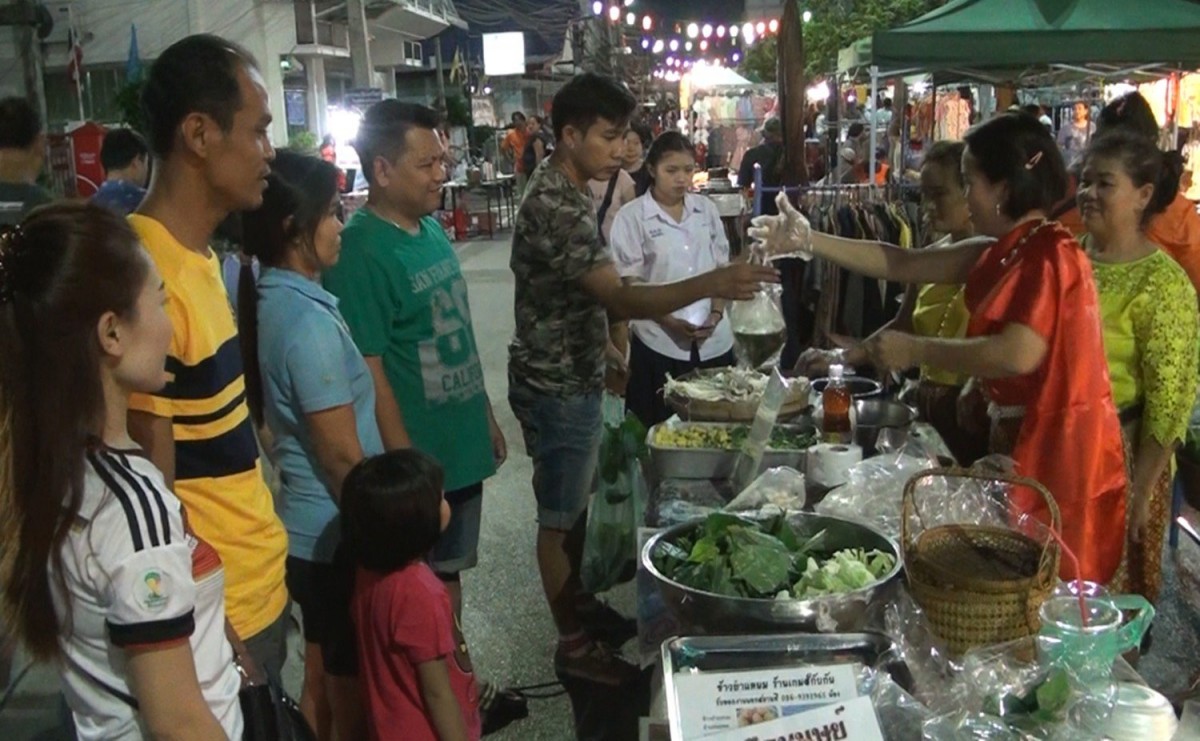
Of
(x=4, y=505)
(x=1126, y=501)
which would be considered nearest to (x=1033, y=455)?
(x=1126, y=501)

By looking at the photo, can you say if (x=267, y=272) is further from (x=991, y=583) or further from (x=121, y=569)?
(x=991, y=583)

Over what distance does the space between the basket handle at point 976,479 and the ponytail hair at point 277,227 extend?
5.27 ft

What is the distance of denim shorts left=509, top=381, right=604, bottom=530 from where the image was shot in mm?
3711

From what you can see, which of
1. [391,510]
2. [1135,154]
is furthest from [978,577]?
[1135,154]

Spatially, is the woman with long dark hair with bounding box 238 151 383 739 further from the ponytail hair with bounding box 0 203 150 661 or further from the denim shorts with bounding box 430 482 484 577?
the ponytail hair with bounding box 0 203 150 661

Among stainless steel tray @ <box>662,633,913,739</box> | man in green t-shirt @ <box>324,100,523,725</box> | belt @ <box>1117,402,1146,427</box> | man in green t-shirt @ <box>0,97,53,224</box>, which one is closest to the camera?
stainless steel tray @ <box>662,633,913,739</box>

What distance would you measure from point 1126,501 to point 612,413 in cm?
210

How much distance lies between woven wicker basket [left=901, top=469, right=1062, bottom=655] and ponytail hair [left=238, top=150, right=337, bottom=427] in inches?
64.2

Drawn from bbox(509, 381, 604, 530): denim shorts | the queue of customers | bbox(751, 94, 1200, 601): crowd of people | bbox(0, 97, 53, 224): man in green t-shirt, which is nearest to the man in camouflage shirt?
bbox(509, 381, 604, 530): denim shorts

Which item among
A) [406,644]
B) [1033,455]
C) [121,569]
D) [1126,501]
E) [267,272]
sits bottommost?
[406,644]

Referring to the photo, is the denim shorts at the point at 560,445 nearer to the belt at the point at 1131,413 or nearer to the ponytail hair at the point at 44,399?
the belt at the point at 1131,413

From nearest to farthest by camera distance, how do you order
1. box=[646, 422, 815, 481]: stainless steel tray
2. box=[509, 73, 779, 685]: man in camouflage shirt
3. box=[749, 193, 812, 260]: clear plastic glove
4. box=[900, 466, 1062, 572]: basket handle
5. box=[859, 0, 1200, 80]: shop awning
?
box=[900, 466, 1062, 572]: basket handle
box=[646, 422, 815, 481]: stainless steel tray
box=[749, 193, 812, 260]: clear plastic glove
box=[509, 73, 779, 685]: man in camouflage shirt
box=[859, 0, 1200, 80]: shop awning

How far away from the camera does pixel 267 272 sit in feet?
8.41

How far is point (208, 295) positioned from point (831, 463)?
5.76 ft
